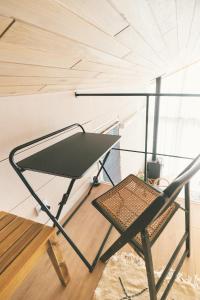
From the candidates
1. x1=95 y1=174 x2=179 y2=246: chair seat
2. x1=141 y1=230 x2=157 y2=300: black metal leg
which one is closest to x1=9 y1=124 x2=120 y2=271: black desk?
x1=95 y1=174 x2=179 y2=246: chair seat

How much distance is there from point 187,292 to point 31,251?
1004mm

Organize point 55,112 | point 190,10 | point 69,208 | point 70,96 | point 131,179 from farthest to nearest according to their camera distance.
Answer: point 69,208 < point 70,96 < point 55,112 < point 131,179 < point 190,10

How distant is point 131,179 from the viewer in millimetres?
1296

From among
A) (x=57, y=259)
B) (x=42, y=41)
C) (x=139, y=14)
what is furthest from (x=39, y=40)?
(x=57, y=259)

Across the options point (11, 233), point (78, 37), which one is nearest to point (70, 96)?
point (78, 37)

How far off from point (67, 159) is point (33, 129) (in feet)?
1.34

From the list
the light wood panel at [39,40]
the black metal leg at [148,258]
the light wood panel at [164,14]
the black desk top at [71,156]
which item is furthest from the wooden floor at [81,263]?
the light wood panel at [164,14]

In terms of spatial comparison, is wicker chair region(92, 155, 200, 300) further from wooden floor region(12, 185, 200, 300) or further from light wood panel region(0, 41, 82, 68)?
light wood panel region(0, 41, 82, 68)

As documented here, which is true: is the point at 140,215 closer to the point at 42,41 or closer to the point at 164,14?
→ the point at 42,41

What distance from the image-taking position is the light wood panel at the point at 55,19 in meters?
0.36

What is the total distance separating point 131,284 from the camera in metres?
1.17

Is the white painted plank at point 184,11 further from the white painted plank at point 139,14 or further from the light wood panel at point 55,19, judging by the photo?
the light wood panel at point 55,19

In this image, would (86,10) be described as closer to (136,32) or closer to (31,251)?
(136,32)

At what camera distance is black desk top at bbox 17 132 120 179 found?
3.09ft
